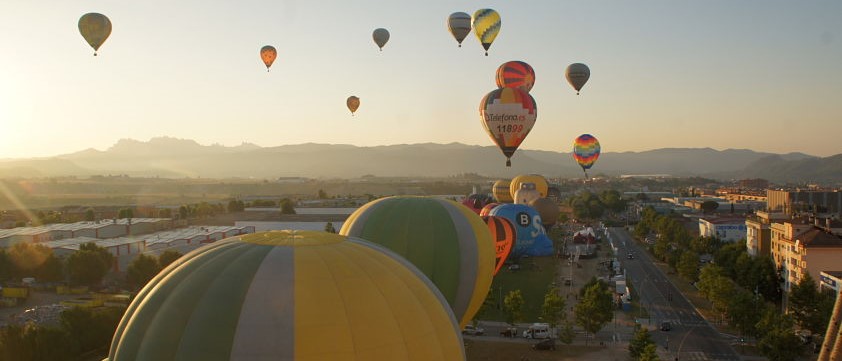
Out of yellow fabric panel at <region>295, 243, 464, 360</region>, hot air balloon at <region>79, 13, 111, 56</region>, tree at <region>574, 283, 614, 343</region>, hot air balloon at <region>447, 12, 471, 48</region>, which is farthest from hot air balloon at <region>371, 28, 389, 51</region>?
yellow fabric panel at <region>295, 243, 464, 360</region>

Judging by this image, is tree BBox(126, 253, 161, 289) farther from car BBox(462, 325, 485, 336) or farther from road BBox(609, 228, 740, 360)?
road BBox(609, 228, 740, 360)

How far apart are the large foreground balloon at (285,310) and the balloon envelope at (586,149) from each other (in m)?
53.7

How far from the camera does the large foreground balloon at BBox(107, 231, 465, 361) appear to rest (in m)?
6.82

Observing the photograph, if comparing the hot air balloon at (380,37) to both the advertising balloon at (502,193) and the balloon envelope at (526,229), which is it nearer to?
the balloon envelope at (526,229)

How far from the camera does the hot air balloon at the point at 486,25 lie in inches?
1479

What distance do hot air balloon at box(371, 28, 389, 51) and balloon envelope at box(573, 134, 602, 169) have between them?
24.9 meters

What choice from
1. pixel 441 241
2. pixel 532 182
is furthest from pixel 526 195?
pixel 441 241

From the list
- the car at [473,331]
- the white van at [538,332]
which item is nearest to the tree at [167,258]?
the car at [473,331]

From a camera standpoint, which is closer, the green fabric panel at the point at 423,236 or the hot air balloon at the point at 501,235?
the green fabric panel at the point at 423,236

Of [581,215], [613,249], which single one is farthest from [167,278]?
[581,215]

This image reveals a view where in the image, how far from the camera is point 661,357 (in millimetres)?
21938

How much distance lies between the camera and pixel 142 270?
31.3 m

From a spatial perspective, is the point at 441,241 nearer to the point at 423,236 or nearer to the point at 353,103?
the point at 423,236

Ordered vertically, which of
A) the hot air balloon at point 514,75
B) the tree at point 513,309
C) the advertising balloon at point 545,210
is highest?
Answer: the hot air balloon at point 514,75
